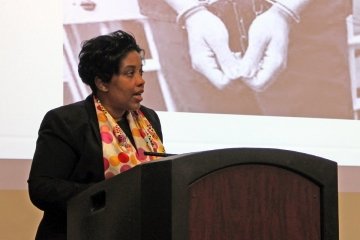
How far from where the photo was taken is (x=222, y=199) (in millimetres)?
1293

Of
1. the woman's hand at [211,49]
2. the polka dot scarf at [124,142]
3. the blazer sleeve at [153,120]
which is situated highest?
the woman's hand at [211,49]

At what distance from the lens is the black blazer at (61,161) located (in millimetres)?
1700

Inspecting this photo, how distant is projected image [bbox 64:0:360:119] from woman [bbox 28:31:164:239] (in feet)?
1.64

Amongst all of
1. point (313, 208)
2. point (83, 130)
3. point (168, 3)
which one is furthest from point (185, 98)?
point (313, 208)

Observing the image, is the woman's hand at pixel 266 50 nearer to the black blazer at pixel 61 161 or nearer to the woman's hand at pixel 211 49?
the woman's hand at pixel 211 49

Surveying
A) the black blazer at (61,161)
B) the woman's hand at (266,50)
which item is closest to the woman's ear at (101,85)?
the black blazer at (61,161)

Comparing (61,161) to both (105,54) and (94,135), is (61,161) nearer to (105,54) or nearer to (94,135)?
(94,135)

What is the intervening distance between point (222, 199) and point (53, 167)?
1.82 feet

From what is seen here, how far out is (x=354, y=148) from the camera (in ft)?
8.98

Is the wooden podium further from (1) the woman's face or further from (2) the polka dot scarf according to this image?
(1) the woman's face

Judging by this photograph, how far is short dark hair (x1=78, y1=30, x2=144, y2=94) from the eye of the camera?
1.85m

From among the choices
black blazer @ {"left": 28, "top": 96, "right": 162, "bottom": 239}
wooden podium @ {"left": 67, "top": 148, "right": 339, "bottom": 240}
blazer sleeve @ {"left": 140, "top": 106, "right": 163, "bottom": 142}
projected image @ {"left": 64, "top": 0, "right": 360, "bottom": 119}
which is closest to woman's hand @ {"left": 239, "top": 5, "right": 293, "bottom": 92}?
projected image @ {"left": 64, "top": 0, "right": 360, "bottom": 119}

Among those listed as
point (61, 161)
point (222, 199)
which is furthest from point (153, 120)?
point (222, 199)

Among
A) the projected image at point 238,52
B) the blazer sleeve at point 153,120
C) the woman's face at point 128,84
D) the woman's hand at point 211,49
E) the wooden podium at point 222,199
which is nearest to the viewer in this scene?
the wooden podium at point 222,199
